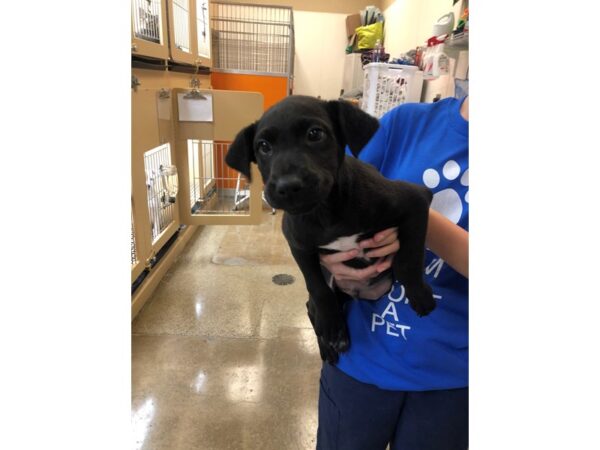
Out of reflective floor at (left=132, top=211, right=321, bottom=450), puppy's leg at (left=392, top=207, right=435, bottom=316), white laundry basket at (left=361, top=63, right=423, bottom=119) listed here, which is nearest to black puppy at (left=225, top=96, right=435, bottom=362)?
puppy's leg at (left=392, top=207, right=435, bottom=316)

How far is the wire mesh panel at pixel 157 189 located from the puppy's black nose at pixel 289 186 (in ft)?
5.36

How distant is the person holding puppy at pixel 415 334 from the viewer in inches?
29.9

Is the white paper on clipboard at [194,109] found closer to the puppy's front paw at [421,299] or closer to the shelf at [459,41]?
the shelf at [459,41]

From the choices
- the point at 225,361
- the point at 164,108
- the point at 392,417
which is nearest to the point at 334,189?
the point at 392,417

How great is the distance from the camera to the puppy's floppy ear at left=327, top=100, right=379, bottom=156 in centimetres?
82

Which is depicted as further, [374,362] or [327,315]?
[327,315]

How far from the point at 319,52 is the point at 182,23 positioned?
2817 millimetres

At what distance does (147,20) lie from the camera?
6.49 feet

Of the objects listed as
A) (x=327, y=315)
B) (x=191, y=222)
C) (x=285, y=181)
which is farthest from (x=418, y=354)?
(x=191, y=222)

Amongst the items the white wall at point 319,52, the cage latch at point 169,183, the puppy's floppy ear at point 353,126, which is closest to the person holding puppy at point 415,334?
the puppy's floppy ear at point 353,126

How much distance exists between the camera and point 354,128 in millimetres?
822
